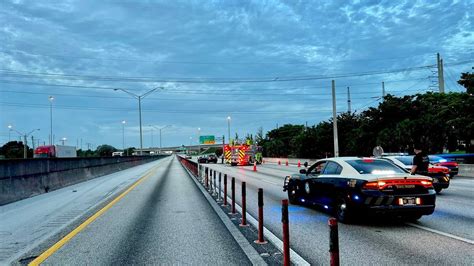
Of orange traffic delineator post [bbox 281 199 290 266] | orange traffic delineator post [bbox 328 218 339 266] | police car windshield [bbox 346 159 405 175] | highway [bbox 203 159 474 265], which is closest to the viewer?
orange traffic delineator post [bbox 328 218 339 266]

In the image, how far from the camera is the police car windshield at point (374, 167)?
1036 cm

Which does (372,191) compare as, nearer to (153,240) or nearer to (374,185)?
(374,185)

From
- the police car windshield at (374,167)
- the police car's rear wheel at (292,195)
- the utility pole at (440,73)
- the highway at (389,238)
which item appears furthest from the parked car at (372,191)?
the utility pole at (440,73)

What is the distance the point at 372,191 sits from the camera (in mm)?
9578

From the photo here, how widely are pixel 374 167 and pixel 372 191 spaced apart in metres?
1.12

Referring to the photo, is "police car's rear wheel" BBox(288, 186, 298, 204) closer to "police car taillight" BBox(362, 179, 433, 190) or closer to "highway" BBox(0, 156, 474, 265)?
"highway" BBox(0, 156, 474, 265)

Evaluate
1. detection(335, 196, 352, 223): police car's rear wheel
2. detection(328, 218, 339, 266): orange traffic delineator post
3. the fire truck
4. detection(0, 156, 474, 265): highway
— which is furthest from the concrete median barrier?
the fire truck

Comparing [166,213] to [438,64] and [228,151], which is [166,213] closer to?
[228,151]

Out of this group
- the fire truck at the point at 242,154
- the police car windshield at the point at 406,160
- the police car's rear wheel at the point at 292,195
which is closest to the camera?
the police car's rear wheel at the point at 292,195

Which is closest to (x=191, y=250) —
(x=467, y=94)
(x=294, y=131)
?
(x=467, y=94)

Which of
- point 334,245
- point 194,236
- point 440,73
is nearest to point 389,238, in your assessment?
point 194,236

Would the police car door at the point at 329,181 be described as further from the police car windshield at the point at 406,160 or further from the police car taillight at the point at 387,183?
the police car windshield at the point at 406,160

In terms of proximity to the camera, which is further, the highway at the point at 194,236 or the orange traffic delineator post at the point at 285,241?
the highway at the point at 194,236

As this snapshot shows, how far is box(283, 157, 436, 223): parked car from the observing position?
952 centimetres
